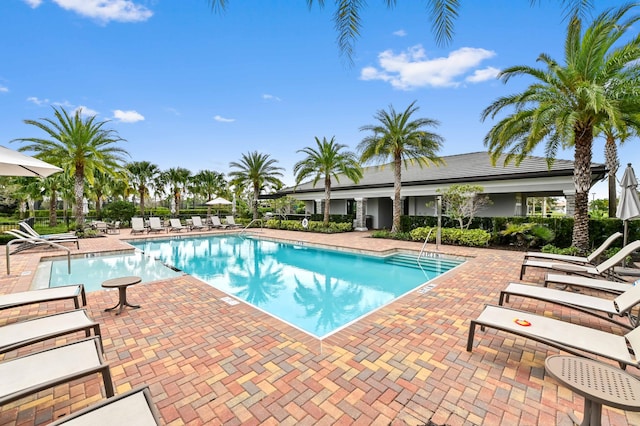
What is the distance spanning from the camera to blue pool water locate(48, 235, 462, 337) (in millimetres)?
6637

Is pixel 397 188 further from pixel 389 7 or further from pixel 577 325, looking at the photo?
pixel 389 7

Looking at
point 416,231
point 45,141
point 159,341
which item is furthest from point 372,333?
point 45,141

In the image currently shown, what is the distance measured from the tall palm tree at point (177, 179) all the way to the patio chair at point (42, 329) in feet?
107

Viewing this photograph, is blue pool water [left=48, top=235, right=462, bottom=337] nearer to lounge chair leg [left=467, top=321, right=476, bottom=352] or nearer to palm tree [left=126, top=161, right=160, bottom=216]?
lounge chair leg [left=467, top=321, right=476, bottom=352]

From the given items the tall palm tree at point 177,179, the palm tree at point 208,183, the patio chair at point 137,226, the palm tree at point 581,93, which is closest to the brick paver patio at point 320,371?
the palm tree at point 581,93

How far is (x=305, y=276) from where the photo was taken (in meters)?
9.72

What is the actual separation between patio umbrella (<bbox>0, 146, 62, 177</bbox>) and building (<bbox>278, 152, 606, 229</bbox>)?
54.6ft

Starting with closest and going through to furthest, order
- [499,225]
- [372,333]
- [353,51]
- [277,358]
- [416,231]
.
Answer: [353,51] < [277,358] < [372,333] < [499,225] < [416,231]

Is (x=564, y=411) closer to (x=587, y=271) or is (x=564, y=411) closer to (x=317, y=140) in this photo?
(x=587, y=271)

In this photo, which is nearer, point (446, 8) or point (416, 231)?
point (446, 8)

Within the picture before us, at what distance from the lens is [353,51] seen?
2.42 meters

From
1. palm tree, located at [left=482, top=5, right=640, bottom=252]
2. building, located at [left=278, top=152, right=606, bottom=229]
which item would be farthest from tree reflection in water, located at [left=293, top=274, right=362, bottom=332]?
building, located at [left=278, top=152, right=606, bottom=229]

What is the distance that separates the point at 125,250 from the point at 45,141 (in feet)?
29.6

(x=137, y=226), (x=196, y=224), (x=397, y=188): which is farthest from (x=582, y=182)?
(x=137, y=226)
